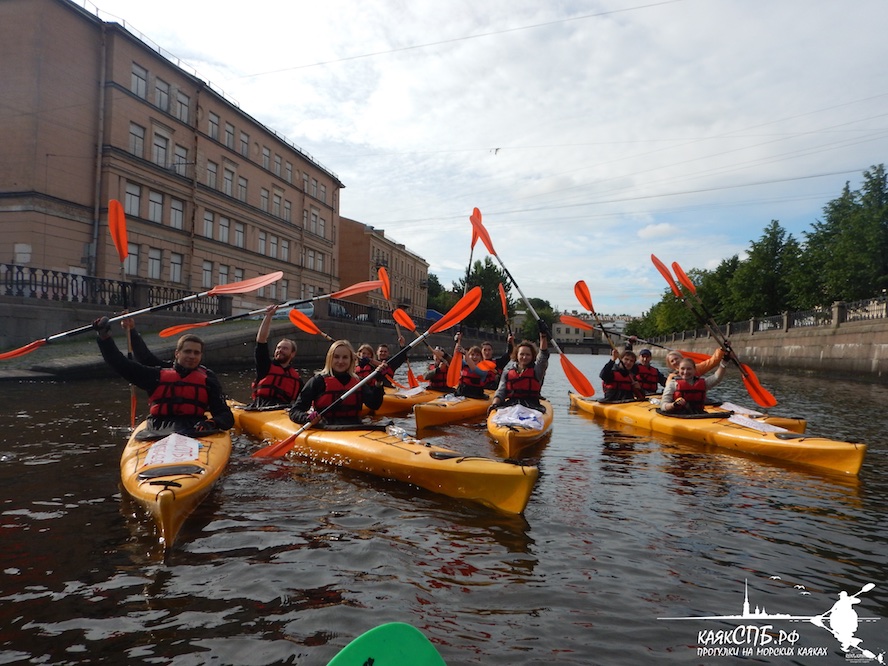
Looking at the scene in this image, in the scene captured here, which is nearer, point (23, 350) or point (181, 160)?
point (23, 350)

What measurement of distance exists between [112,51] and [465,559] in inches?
1076

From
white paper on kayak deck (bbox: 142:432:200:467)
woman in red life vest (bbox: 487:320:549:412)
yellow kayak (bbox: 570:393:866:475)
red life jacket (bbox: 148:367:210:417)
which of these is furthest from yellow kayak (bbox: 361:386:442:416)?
white paper on kayak deck (bbox: 142:432:200:467)

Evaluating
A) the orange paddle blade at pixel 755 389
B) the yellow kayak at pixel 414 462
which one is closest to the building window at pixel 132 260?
the yellow kayak at pixel 414 462

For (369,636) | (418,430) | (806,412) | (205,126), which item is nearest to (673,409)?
(418,430)

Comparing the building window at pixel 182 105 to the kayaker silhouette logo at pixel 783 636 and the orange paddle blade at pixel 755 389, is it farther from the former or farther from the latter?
the kayaker silhouette logo at pixel 783 636

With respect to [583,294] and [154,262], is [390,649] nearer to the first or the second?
[583,294]

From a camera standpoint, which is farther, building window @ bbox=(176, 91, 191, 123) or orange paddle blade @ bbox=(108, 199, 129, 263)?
building window @ bbox=(176, 91, 191, 123)

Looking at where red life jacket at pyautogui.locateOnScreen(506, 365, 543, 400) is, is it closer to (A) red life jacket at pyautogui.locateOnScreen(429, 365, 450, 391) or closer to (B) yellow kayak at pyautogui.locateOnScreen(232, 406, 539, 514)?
(B) yellow kayak at pyautogui.locateOnScreen(232, 406, 539, 514)

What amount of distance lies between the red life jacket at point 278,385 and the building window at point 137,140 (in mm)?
21341

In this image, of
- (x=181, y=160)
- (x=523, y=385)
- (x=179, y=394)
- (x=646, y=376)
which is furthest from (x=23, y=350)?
(x=181, y=160)

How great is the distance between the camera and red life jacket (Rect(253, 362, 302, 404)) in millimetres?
8602

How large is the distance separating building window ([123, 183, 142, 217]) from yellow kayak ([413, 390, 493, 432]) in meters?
20.1

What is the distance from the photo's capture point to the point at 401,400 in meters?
12.2

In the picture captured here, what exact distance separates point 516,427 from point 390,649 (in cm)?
612
